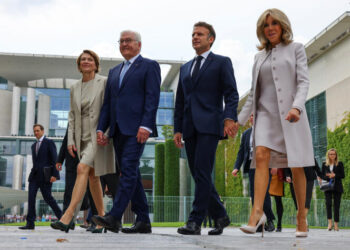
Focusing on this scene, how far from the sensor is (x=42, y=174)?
8852 millimetres

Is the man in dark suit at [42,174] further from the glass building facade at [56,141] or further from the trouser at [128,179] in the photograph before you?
the glass building facade at [56,141]

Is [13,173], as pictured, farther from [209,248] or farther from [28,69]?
[209,248]

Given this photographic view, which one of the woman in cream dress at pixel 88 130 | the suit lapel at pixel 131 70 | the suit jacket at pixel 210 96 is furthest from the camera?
the woman in cream dress at pixel 88 130

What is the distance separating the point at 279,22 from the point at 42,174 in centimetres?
563

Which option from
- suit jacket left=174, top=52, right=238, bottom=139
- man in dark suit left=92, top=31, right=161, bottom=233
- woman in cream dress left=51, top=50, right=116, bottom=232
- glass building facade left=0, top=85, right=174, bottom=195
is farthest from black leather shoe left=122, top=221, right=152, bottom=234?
glass building facade left=0, top=85, right=174, bottom=195

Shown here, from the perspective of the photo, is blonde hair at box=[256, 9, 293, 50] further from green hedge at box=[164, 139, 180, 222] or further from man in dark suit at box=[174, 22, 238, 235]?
green hedge at box=[164, 139, 180, 222]

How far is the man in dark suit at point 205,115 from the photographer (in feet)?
16.0

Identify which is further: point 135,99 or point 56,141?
point 56,141

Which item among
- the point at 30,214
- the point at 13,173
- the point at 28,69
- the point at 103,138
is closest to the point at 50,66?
the point at 28,69

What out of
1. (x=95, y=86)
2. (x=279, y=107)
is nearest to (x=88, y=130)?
(x=95, y=86)

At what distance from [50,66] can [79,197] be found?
50.2m

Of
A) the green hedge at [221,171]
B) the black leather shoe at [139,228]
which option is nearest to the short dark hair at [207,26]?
the black leather shoe at [139,228]

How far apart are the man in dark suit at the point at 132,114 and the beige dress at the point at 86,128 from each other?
0.78ft

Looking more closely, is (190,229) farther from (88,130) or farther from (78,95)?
(78,95)
